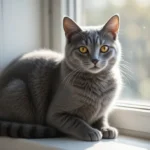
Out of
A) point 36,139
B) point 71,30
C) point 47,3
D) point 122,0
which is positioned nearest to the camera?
point 36,139

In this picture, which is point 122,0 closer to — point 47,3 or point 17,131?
point 47,3

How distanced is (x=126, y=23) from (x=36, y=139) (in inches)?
26.5

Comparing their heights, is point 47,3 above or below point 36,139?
above

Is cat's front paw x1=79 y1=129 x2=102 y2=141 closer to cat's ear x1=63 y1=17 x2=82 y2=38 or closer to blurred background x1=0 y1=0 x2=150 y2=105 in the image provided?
blurred background x1=0 y1=0 x2=150 y2=105

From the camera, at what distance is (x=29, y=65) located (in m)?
1.57

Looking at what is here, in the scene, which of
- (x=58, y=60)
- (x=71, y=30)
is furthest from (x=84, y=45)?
(x=58, y=60)

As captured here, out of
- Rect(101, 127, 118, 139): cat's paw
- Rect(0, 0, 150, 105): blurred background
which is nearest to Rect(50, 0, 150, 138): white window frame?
Rect(0, 0, 150, 105): blurred background

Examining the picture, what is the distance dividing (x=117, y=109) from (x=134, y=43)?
0.31m

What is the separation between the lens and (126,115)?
1531mm

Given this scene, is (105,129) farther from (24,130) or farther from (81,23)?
(81,23)

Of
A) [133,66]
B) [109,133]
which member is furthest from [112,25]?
[109,133]

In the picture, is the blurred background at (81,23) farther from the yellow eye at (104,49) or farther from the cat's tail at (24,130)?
the cat's tail at (24,130)

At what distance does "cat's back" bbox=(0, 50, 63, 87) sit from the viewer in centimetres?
155

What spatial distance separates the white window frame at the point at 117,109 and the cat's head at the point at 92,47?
0.77 ft
